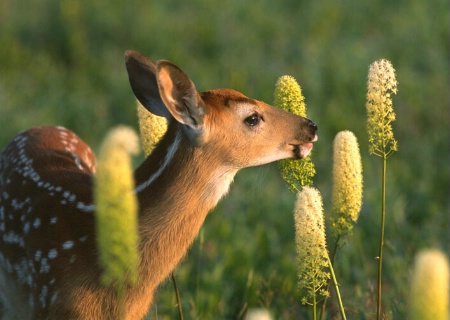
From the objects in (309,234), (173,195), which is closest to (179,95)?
(173,195)

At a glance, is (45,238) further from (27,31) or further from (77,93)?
(27,31)

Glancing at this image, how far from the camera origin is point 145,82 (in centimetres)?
443

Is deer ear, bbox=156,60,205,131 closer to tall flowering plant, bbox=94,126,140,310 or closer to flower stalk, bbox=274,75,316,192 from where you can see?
flower stalk, bbox=274,75,316,192

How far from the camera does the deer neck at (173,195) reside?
4328mm

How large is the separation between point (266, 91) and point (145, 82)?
4806mm

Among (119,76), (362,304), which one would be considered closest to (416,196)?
(362,304)

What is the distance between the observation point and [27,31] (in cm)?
1050

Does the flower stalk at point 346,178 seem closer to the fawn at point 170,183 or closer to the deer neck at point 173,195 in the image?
the fawn at point 170,183

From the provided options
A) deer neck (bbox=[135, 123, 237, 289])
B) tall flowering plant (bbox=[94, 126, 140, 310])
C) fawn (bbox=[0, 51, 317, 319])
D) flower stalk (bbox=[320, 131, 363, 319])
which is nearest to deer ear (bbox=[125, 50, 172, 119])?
fawn (bbox=[0, 51, 317, 319])

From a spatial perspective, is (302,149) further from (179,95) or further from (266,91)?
(266,91)

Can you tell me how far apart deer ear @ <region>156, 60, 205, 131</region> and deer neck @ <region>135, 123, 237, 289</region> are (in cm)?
13

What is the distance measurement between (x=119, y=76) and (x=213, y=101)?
5.10 metres

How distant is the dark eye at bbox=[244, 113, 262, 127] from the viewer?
→ 4398mm

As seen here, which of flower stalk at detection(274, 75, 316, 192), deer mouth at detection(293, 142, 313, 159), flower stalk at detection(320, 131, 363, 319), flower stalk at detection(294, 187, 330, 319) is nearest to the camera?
flower stalk at detection(294, 187, 330, 319)
